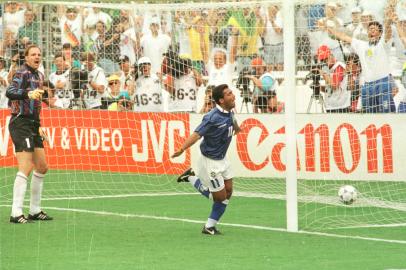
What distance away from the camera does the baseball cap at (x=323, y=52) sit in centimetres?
1752

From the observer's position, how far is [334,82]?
17.8m

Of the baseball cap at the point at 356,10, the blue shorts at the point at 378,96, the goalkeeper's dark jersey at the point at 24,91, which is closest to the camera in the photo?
the goalkeeper's dark jersey at the point at 24,91

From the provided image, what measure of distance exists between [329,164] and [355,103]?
1089 millimetres

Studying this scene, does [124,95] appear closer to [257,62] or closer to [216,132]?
[257,62]

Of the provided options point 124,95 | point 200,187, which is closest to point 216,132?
point 200,187

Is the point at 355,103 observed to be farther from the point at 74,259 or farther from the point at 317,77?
the point at 74,259

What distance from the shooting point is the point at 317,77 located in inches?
709

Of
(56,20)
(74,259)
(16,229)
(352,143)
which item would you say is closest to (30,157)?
(16,229)

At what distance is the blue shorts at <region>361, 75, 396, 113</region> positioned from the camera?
17.4 metres

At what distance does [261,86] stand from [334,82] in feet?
4.52

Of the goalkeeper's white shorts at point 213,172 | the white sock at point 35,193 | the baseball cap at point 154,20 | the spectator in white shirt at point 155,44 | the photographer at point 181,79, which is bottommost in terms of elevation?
the white sock at point 35,193

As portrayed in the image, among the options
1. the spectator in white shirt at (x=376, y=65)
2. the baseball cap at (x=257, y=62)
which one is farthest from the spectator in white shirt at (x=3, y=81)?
the spectator in white shirt at (x=376, y=65)

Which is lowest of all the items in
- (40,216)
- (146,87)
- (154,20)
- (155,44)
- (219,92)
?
(40,216)

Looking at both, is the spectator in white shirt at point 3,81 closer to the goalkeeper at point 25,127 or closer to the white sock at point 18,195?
the goalkeeper at point 25,127
